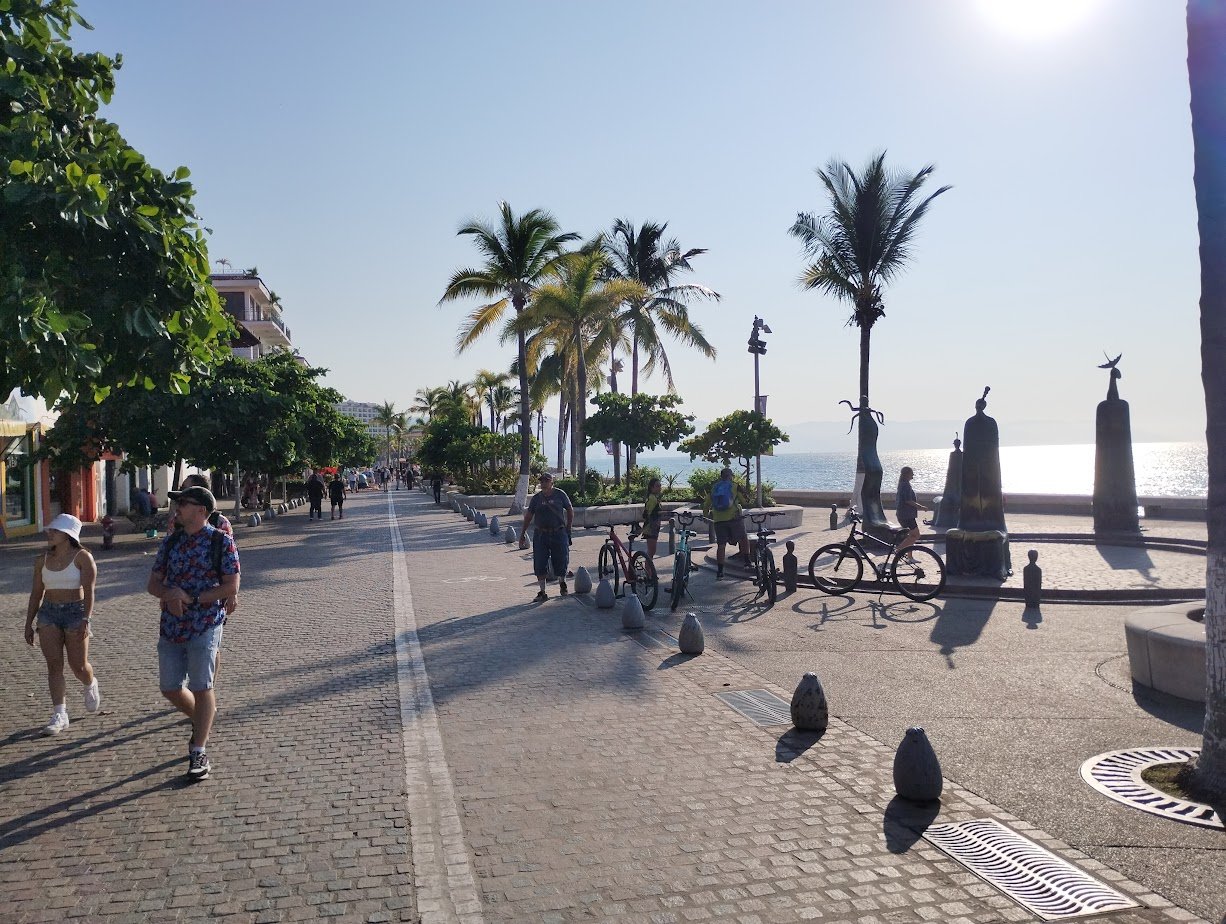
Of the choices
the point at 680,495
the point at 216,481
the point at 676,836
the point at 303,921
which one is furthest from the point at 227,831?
the point at 216,481

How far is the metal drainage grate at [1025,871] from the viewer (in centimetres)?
393

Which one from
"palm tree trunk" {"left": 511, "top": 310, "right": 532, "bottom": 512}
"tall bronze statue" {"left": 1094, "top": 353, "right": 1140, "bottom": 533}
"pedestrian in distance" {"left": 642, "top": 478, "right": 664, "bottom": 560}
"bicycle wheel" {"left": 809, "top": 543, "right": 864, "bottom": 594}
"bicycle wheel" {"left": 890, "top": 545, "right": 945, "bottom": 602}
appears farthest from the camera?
"palm tree trunk" {"left": 511, "top": 310, "right": 532, "bottom": 512}

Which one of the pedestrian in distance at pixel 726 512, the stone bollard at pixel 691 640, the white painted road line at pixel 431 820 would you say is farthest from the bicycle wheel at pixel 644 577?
the white painted road line at pixel 431 820

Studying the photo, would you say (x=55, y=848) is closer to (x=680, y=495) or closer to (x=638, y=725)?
(x=638, y=725)

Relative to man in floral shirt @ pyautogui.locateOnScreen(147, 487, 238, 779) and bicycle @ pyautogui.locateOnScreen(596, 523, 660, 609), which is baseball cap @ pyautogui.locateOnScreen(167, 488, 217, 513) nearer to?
man in floral shirt @ pyautogui.locateOnScreen(147, 487, 238, 779)

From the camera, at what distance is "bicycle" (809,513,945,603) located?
1212 centimetres

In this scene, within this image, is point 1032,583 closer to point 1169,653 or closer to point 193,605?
point 1169,653

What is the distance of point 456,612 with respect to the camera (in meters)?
11.9

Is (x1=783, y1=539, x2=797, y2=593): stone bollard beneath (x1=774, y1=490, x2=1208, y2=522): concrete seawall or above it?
beneath

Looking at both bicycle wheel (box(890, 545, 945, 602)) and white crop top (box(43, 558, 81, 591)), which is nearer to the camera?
white crop top (box(43, 558, 81, 591))

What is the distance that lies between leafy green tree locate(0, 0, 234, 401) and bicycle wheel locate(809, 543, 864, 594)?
8.68 m

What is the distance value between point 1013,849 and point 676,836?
61.9 inches

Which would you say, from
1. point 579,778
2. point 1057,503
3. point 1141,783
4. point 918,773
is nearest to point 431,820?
point 579,778

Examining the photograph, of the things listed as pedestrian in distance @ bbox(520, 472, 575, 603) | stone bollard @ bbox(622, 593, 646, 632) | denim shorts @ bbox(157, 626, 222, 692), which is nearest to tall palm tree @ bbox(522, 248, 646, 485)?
pedestrian in distance @ bbox(520, 472, 575, 603)
